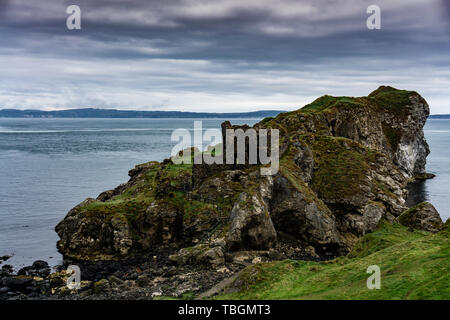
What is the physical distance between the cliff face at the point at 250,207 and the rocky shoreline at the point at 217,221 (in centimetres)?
16

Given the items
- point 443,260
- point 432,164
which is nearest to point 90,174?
point 443,260

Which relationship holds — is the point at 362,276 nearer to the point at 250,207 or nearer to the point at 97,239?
the point at 250,207

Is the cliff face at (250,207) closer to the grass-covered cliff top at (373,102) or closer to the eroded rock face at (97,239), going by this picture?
the eroded rock face at (97,239)

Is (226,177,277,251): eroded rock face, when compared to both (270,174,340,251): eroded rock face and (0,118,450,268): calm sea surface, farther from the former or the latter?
(0,118,450,268): calm sea surface

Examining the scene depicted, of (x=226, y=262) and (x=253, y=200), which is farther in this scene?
(x=253, y=200)

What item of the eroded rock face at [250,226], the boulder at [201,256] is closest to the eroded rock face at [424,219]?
the eroded rock face at [250,226]

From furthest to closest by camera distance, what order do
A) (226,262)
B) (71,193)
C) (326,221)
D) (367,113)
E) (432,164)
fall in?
(432,164) < (367,113) < (71,193) < (326,221) < (226,262)

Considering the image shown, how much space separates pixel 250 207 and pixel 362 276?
2415cm

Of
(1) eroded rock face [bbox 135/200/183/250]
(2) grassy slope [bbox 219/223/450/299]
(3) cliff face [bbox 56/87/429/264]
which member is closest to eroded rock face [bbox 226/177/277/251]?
(3) cliff face [bbox 56/87/429/264]

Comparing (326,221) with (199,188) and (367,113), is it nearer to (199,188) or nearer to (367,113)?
(199,188)

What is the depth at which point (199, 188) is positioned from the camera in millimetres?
71062

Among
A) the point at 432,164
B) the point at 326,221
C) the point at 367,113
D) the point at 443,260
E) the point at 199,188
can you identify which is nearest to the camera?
the point at 443,260

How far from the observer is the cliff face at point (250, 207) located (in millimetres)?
60375

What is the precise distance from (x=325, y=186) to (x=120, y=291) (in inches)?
1687
